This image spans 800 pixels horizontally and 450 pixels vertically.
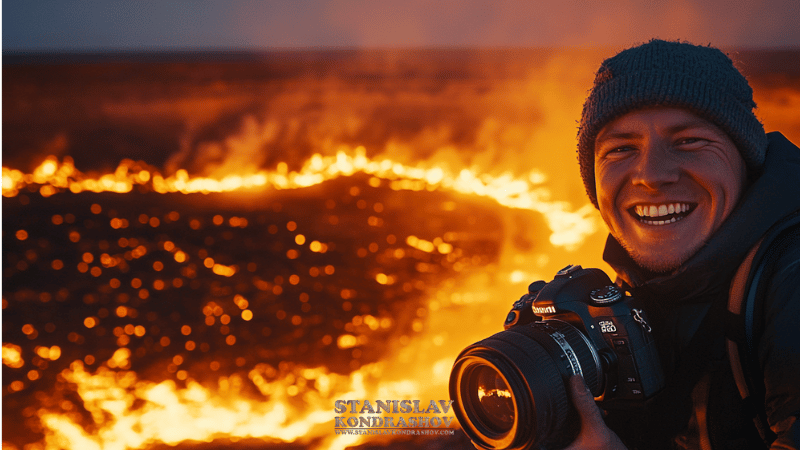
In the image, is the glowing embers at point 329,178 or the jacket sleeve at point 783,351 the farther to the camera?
the glowing embers at point 329,178

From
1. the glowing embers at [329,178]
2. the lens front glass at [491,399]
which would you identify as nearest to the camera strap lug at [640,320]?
the lens front glass at [491,399]

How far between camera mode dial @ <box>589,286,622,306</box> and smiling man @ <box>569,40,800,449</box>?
0.06 meters

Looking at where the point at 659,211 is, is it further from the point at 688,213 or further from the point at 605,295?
the point at 605,295

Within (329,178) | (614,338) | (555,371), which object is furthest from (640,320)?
(329,178)

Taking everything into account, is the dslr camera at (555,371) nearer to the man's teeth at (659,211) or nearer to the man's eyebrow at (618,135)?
the man's teeth at (659,211)

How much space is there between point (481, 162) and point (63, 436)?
2266mm

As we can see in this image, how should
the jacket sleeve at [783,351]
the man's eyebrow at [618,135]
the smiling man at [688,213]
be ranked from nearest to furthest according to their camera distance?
1. the jacket sleeve at [783,351]
2. the smiling man at [688,213]
3. the man's eyebrow at [618,135]

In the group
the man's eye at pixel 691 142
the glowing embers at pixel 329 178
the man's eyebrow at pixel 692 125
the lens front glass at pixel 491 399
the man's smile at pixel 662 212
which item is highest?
the glowing embers at pixel 329 178

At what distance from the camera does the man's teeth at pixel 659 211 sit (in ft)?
2.05

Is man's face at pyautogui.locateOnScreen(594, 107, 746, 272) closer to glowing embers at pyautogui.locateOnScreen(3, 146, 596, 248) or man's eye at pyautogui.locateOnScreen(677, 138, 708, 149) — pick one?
man's eye at pyautogui.locateOnScreen(677, 138, 708, 149)

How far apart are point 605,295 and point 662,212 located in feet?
0.51

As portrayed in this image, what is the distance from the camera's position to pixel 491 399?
603 mm

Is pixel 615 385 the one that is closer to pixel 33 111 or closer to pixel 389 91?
pixel 389 91

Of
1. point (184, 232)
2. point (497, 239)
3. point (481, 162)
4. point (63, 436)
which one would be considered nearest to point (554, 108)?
point (481, 162)
